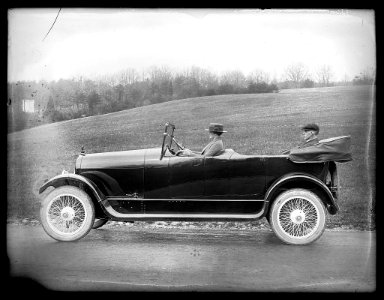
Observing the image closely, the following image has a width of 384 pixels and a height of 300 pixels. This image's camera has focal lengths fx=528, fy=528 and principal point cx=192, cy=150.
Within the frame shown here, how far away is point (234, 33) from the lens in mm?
5141

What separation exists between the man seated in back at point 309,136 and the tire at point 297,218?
1.46ft

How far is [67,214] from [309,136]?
8.10 feet

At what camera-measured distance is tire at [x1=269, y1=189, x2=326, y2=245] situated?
507 cm

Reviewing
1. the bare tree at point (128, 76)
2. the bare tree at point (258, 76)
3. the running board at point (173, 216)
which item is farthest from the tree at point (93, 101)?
the bare tree at point (258, 76)

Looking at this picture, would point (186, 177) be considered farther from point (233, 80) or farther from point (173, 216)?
point (233, 80)

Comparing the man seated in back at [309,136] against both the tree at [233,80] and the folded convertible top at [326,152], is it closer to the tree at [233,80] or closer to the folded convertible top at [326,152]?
the folded convertible top at [326,152]

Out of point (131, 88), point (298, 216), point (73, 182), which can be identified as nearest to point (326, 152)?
point (298, 216)

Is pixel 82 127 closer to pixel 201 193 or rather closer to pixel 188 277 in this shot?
pixel 201 193

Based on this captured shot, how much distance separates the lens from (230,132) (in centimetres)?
516

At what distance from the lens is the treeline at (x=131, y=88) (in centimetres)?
514

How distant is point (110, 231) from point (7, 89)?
5.69 feet

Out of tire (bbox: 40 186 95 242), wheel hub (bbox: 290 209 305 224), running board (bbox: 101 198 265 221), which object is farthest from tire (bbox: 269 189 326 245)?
tire (bbox: 40 186 95 242)

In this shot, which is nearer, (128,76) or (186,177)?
(186,177)

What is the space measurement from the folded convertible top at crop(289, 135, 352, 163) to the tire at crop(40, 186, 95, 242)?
2.06m
